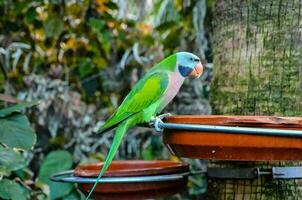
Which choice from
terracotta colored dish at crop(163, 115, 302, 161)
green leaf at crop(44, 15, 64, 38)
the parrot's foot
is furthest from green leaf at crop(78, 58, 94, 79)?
terracotta colored dish at crop(163, 115, 302, 161)

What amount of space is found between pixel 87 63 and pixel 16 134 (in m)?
0.80

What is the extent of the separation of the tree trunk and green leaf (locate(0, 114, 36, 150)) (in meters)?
0.48

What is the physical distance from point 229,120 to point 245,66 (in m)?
0.37

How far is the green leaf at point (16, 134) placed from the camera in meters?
1.30

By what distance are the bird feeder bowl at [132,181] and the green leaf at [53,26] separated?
0.90 m

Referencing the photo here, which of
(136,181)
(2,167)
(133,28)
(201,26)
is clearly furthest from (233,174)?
(133,28)

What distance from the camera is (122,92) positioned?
2.13 m

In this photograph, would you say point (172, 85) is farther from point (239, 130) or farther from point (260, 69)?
point (239, 130)

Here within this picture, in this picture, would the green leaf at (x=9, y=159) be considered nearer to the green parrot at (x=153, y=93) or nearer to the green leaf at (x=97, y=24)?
the green parrot at (x=153, y=93)

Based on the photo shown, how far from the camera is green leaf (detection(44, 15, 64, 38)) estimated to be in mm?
1996

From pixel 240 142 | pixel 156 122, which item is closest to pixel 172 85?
pixel 156 122

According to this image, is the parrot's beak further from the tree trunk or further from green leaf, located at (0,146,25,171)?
green leaf, located at (0,146,25,171)

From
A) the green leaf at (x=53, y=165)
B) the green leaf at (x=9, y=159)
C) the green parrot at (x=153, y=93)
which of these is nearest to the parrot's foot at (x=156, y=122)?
the green parrot at (x=153, y=93)

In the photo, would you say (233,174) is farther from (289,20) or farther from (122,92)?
(122,92)
